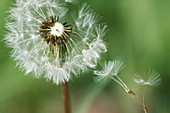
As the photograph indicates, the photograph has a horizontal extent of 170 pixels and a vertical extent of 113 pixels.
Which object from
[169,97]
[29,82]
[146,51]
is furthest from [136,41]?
[29,82]

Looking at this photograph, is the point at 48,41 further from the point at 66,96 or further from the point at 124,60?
the point at 124,60

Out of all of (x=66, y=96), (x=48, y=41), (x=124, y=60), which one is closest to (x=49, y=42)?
(x=48, y=41)

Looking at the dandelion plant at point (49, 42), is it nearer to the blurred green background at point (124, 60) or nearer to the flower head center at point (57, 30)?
the flower head center at point (57, 30)

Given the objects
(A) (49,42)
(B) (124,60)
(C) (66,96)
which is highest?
(A) (49,42)

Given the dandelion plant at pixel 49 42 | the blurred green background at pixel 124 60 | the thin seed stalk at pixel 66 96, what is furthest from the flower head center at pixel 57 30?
the blurred green background at pixel 124 60

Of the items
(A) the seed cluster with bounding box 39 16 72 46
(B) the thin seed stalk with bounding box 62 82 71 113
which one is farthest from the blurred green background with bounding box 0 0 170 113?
(A) the seed cluster with bounding box 39 16 72 46

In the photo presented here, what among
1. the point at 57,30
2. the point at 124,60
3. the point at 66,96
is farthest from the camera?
the point at 124,60

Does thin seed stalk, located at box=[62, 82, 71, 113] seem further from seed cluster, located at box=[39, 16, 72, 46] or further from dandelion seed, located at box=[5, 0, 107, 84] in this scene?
seed cluster, located at box=[39, 16, 72, 46]
